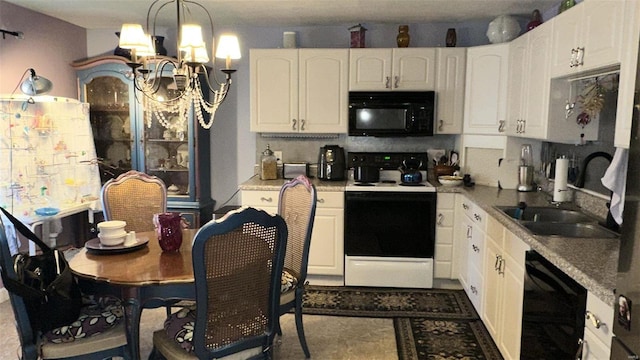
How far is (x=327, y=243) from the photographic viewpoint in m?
3.98

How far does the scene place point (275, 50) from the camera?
4.12 meters

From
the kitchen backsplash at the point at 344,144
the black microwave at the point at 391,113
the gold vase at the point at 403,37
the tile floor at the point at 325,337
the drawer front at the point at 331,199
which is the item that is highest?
the gold vase at the point at 403,37

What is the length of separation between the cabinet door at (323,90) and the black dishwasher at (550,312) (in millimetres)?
2313

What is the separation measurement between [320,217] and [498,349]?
170cm

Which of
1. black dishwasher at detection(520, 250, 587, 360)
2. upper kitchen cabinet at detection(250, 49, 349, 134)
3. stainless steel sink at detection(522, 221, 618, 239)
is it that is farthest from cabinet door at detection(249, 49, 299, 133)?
black dishwasher at detection(520, 250, 587, 360)

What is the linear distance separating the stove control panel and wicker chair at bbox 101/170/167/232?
1.88 metres

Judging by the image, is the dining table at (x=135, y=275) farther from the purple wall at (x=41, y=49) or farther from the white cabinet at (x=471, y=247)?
the purple wall at (x=41, y=49)

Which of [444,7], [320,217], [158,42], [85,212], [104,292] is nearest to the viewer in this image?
[104,292]

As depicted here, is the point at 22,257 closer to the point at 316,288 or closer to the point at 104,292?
the point at 104,292

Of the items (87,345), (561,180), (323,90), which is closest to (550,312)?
(561,180)

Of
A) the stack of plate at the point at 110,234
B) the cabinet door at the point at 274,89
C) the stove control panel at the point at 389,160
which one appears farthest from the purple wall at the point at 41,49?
the stove control panel at the point at 389,160

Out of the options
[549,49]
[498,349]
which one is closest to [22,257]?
[498,349]

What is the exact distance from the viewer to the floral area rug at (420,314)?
2943 mm

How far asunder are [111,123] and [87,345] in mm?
2856
